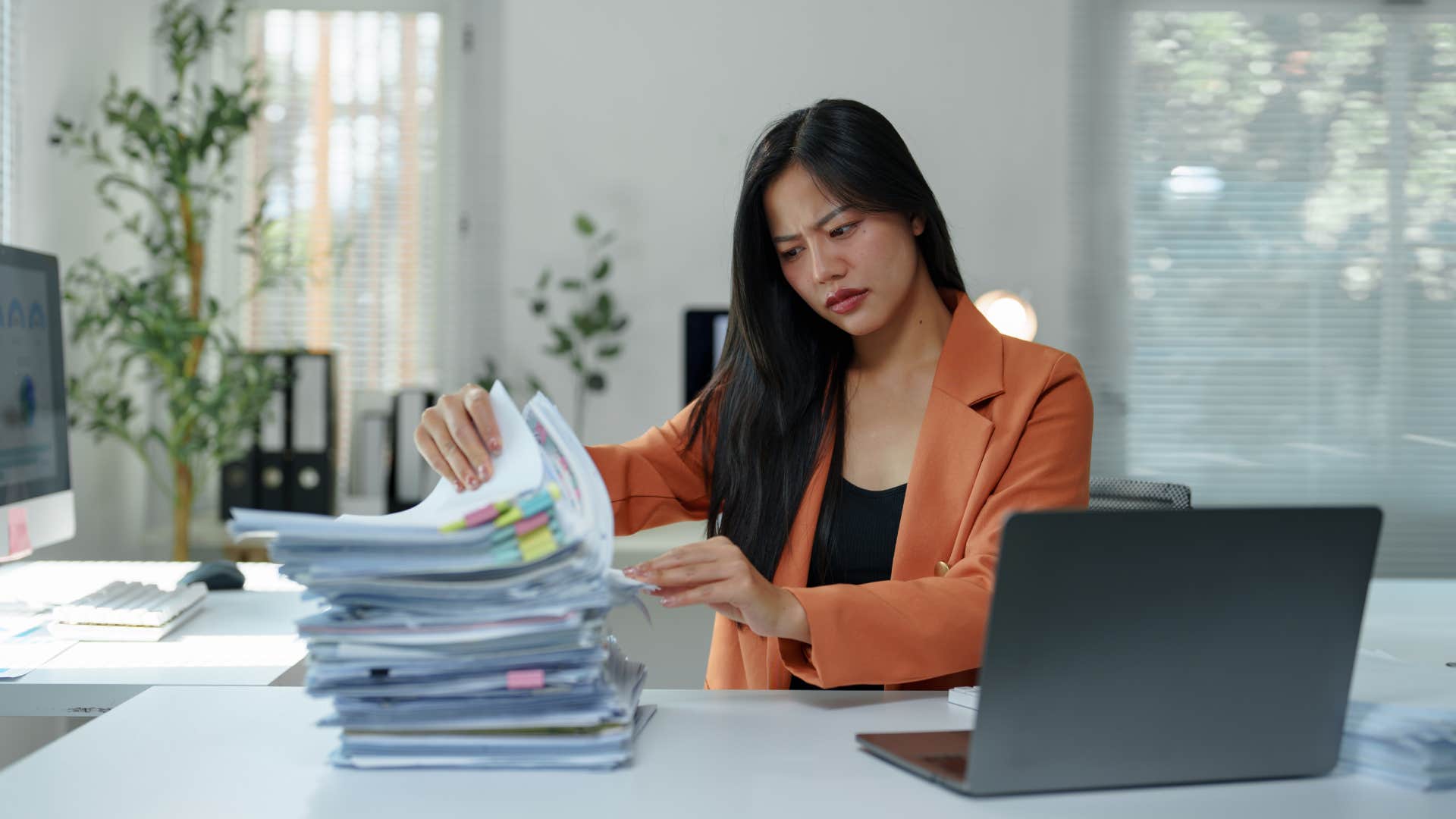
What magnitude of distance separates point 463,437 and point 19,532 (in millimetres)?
1014

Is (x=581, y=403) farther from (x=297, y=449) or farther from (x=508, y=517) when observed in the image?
(x=508, y=517)

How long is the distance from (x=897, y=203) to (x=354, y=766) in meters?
0.87

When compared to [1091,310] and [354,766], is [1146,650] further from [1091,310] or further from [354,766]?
[1091,310]

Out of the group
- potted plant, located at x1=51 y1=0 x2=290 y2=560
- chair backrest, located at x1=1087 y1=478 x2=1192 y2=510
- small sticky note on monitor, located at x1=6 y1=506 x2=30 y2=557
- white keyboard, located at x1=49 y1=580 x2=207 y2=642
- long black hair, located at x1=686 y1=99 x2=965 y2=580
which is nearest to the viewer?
long black hair, located at x1=686 y1=99 x2=965 y2=580

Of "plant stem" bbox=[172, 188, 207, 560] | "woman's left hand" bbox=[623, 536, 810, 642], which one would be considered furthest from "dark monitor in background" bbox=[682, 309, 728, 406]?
"woman's left hand" bbox=[623, 536, 810, 642]

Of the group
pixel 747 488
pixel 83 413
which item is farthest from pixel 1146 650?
pixel 83 413

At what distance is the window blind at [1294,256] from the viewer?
13.8 feet

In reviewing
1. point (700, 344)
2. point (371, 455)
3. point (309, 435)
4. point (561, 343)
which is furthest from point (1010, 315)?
point (309, 435)

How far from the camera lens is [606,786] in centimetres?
83

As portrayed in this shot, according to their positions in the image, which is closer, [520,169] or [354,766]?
[354,766]

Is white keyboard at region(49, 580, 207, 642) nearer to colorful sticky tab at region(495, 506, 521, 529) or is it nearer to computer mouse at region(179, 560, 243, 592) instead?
computer mouse at region(179, 560, 243, 592)

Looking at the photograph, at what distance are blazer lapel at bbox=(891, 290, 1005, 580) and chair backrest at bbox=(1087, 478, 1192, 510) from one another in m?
0.82

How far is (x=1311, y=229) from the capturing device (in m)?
4.23

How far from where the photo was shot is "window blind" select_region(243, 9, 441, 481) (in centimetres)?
410
